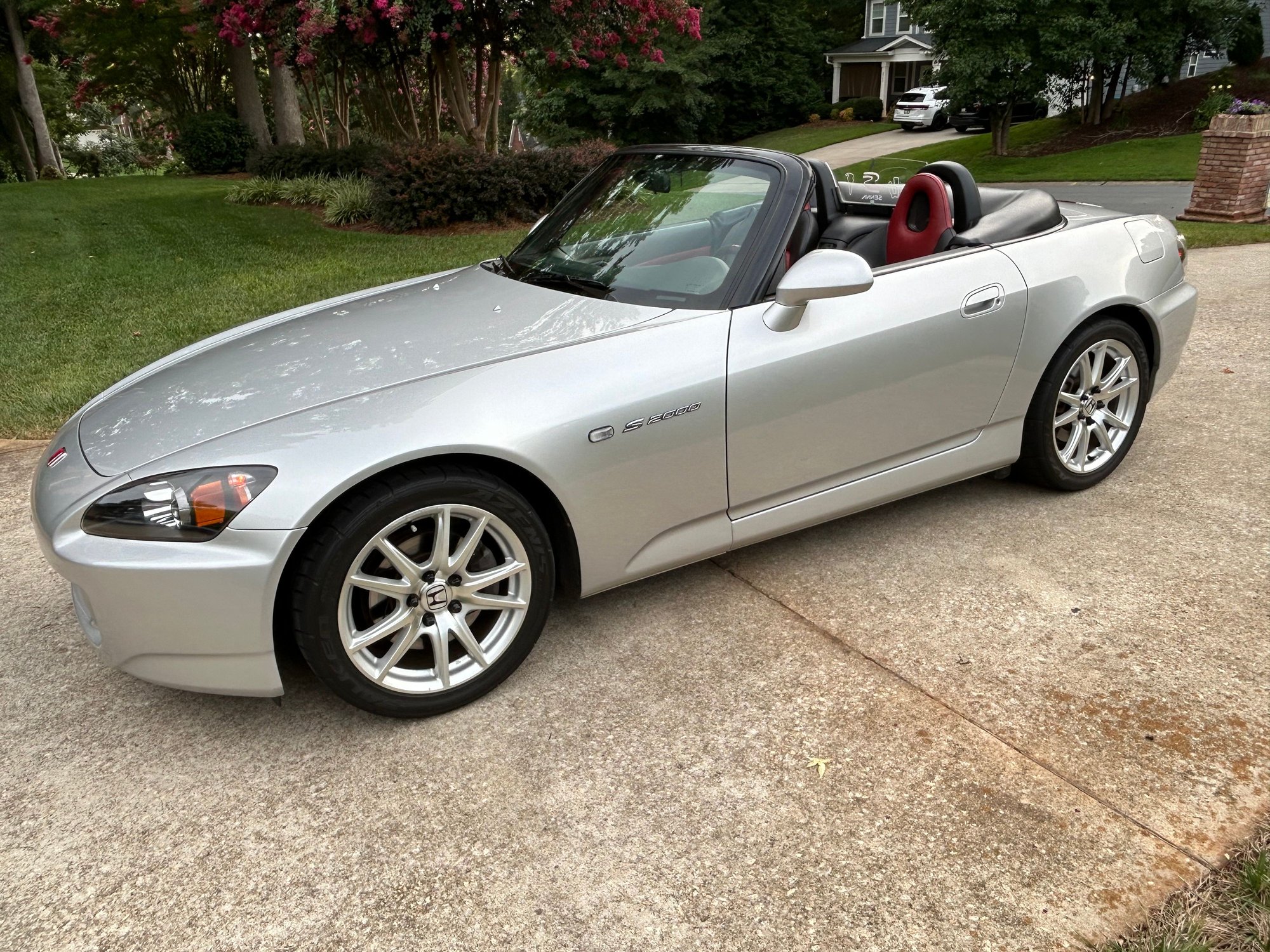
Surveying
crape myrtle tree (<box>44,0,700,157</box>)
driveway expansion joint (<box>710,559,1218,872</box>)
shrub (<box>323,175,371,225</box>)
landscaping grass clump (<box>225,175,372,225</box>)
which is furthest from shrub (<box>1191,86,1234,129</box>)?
driveway expansion joint (<box>710,559,1218,872</box>)

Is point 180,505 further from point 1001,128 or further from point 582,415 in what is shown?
point 1001,128

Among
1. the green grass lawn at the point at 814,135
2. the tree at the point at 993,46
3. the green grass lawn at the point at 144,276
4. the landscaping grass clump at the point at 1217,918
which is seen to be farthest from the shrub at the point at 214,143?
the landscaping grass clump at the point at 1217,918

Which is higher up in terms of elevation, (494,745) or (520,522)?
(520,522)

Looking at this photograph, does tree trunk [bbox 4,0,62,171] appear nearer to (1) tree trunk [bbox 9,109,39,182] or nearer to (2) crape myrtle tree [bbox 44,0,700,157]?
(1) tree trunk [bbox 9,109,39,182]

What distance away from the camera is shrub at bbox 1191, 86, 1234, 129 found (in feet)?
75.0

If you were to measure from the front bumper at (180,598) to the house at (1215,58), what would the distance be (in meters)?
26.7

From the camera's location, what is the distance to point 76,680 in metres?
3.12

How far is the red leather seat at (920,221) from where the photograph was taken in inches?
146

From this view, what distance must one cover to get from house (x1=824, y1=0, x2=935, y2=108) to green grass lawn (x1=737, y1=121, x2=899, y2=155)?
4430 mm

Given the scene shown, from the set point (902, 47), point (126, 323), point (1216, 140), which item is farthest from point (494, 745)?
point (902, 47)

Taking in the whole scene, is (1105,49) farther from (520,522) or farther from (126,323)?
(520,522)

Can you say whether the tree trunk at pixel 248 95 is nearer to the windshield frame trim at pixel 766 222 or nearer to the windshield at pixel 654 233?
the windshield at pixel 654 233

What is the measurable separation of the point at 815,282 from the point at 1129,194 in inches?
580

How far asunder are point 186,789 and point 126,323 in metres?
6.19
